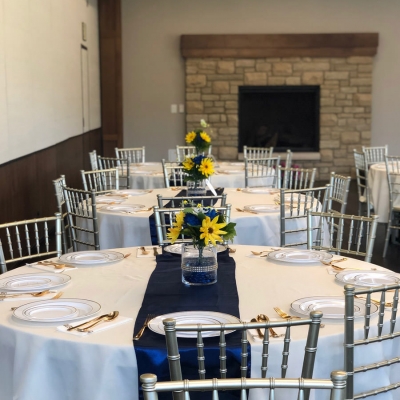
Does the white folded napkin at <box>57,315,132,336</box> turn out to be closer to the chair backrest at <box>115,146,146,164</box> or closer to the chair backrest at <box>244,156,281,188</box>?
the chair backrest at <box>244,156,281,188</box>

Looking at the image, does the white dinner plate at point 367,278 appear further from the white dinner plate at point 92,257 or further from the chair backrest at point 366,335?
the white dinner plate at point 92,257

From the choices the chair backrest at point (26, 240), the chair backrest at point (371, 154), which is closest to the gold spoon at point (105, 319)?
the chair backrest at point (26, 240)

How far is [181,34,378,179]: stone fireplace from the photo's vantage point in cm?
1067

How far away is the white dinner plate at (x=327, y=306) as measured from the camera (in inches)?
85.1

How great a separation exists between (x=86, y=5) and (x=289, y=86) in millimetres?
Result: 3622

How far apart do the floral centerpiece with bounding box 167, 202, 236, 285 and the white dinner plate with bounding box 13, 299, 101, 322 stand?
0.43 m

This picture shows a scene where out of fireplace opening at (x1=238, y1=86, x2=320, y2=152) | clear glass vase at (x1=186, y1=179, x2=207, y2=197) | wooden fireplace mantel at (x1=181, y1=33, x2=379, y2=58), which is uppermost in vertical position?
wooden fireplace mantel at (x1=181, y1=33, x2=379, y2=58)

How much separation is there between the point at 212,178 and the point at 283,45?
5079 mm

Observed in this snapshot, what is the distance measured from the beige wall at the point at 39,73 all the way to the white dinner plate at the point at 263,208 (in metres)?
2.27

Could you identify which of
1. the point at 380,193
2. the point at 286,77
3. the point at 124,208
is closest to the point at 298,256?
the point at 124,208

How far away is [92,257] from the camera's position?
3012mm

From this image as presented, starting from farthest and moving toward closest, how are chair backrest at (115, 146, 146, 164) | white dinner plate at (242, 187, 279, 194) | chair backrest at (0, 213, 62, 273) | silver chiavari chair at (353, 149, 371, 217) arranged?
chair backrest at (115, 146, 146, 164) → silver chiavari chair at (353, 149, 371, 217) → white dinner plate at (242, 187, 279, 194) → chair backrest at (0, 213, 62, 273)

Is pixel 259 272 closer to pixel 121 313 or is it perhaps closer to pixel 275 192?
pixel 121 313

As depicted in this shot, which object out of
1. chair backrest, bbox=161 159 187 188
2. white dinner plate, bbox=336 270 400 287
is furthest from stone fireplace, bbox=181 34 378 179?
white dinner plate, bbox=336 270 400 287
